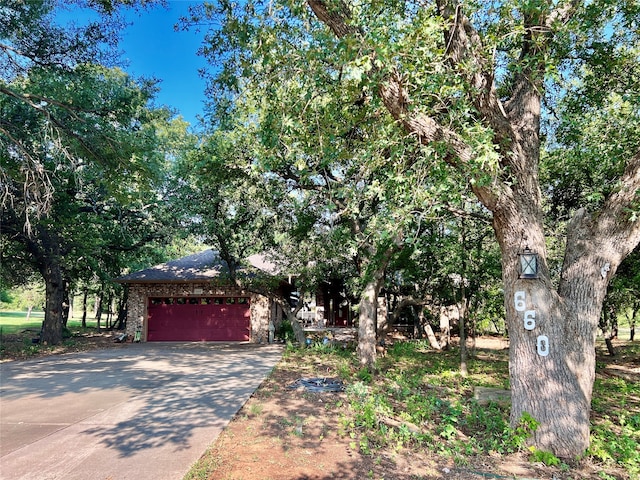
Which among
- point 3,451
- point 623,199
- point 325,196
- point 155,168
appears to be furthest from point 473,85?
point 155,168

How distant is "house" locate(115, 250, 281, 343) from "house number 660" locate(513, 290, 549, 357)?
466 inches

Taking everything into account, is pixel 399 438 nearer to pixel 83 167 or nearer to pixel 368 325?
pixel 368 325

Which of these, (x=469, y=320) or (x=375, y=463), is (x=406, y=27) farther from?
(x=469, y=320)

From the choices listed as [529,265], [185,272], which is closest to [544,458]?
[529,265]

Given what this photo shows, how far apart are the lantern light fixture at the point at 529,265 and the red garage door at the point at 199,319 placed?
12735 millimetres

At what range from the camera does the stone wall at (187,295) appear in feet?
50.6

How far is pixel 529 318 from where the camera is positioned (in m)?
4.27

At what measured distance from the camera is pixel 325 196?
982 cm

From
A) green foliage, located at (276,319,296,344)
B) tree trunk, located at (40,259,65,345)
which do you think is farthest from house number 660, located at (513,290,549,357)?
tree trunk, located at (40,259,65,345)

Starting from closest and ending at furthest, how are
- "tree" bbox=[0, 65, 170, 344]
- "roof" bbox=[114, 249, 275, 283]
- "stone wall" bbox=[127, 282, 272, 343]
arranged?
"tree" bbox=[0, 65, 170, 344]
"roof" bbox=[114, 249, 275, 283]
"stone wall" bbox=[127, 282, 272, 343]

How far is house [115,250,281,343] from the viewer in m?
15.5

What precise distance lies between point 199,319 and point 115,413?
10584 mm

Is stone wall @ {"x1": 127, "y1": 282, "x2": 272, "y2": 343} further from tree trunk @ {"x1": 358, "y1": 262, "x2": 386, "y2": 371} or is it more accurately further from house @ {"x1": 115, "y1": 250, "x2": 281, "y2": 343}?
tree trunk @ {"x1": 358, "y1": 262, "x2": 386, "y2": 371}

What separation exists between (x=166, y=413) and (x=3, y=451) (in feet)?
6.06
